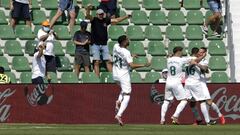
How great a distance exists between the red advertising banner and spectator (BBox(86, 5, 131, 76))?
5.41ft

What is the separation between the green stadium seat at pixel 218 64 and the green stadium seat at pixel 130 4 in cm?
303

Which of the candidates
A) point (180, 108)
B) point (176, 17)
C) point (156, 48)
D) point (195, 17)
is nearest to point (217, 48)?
point (195, 17)

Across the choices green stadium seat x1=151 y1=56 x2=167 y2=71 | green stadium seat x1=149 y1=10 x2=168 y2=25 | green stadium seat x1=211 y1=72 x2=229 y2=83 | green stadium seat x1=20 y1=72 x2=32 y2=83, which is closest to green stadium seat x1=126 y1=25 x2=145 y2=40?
green stadium seat x1=149 y1=10 x2=168 y2=25

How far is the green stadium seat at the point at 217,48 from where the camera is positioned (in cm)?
2416

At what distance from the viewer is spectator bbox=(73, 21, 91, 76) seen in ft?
73.1

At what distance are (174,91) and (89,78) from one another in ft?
9.39

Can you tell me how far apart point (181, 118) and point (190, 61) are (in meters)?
1.82

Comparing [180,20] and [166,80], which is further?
[180,20]

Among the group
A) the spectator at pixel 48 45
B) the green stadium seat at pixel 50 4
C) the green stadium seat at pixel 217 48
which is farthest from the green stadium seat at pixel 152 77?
the green stadium seat at pixel 50 4

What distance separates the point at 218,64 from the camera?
23797 mm

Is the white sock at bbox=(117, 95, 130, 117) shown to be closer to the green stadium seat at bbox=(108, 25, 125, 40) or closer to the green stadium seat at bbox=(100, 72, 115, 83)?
the green stadium seat at bbox=(100, 72, 115, 83)

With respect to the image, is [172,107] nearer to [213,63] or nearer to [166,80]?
[166,80]

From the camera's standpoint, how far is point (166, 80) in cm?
2122

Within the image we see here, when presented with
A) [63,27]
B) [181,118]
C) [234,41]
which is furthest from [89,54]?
[234,41]
